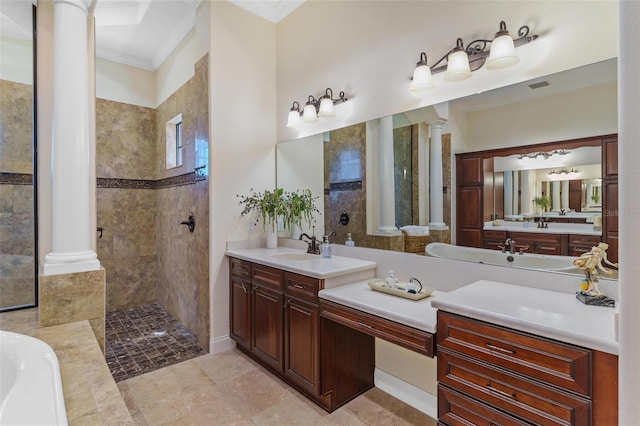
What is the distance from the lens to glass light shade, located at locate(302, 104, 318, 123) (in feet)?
9.53

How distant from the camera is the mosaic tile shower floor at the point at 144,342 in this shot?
2.73 metres

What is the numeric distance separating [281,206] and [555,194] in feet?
7.20

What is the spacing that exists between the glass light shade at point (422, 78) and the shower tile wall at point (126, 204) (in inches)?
147

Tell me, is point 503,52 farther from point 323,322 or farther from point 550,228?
point 323,322

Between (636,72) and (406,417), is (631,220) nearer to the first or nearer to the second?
(636,72)

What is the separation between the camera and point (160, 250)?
428 centimetres

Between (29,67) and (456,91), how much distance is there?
278cm

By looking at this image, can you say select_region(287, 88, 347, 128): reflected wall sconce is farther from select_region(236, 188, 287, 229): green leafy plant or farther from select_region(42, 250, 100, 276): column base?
select_region(42, 250, 100, 276): column base

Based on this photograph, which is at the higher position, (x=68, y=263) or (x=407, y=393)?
(x=68, y=263)

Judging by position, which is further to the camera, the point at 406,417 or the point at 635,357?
the point at 406,417

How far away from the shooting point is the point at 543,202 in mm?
1734

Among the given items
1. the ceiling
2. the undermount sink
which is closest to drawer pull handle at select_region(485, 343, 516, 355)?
the undermount sink

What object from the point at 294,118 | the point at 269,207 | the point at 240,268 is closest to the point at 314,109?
the point at 294,118

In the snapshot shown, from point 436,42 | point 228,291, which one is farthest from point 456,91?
point 228,291
